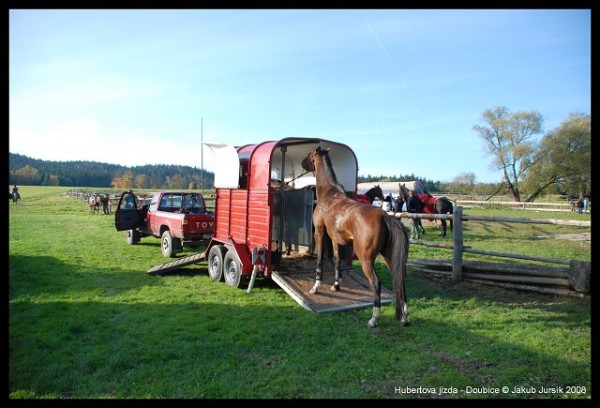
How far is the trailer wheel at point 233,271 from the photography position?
786 cm

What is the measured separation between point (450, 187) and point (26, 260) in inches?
2204

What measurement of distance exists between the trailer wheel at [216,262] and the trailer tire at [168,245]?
322cm

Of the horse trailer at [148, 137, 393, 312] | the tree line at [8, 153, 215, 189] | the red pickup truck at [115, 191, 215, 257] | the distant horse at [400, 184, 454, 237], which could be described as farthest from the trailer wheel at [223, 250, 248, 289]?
the tree line at [8, 153, 215, 189]

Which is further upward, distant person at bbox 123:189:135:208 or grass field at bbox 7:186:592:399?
distant person at bbox 123:189:135:208

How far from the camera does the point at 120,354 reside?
454cm

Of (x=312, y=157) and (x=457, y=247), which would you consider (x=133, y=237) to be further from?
(x=457, y=247)

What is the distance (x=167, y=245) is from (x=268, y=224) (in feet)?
19.6

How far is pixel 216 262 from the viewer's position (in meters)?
8.85

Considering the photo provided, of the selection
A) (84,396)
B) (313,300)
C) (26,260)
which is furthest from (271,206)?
(26,260)

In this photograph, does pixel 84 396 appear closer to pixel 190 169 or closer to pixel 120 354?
pixel 120 354

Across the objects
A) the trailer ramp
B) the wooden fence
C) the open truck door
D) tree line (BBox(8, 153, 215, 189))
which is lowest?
the trailer ramp

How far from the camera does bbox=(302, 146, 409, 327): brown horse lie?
5664 mm

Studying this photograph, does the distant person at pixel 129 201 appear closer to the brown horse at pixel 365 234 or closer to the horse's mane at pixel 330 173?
the horse's mane at pixel 330 173

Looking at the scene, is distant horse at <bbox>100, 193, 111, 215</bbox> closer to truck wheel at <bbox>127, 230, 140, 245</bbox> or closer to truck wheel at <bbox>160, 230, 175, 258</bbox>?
truck wheel at <bbox>127, 230, 140, 245</bbox>
